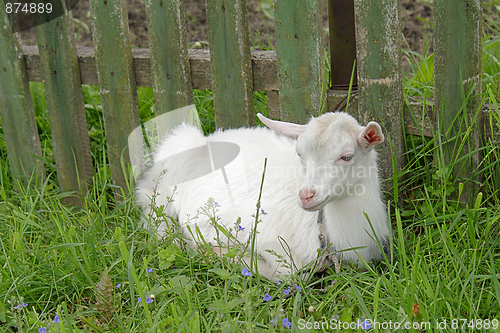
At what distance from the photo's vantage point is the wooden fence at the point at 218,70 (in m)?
2.31

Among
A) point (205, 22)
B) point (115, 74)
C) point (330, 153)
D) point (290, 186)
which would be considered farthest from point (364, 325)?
point (205, 22)

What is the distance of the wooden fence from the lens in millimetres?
2311

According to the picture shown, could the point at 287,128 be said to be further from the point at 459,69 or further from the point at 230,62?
the point at 459,69

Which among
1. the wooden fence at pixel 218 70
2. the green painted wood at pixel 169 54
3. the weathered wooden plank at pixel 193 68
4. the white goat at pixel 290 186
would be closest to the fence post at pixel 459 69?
the wooden fence at pixel 218 70

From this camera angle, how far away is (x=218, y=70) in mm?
2746

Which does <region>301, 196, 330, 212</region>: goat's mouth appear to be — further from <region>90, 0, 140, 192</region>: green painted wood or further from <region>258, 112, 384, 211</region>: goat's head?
<region>90, 0, 140, 192</region>: green painted wood

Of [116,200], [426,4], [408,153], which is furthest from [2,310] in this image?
[426,4]

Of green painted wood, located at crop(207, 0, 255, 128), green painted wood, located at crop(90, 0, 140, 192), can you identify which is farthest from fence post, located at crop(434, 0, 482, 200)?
green painted wood, located at crop(90, 0, 140, 192)

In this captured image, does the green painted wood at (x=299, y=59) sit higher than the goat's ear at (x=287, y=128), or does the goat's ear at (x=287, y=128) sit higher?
the green painted wood at (x=299, y=59)

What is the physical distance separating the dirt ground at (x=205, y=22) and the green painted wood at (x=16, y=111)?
1921 millimetres

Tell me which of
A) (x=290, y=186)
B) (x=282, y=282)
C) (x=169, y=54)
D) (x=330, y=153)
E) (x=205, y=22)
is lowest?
(x=282, y=282)

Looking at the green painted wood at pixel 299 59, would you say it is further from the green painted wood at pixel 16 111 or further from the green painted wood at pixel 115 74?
the green painted wood at pixel 16 111

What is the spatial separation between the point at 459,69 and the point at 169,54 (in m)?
1.70

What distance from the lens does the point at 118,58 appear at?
2959 millimetres
